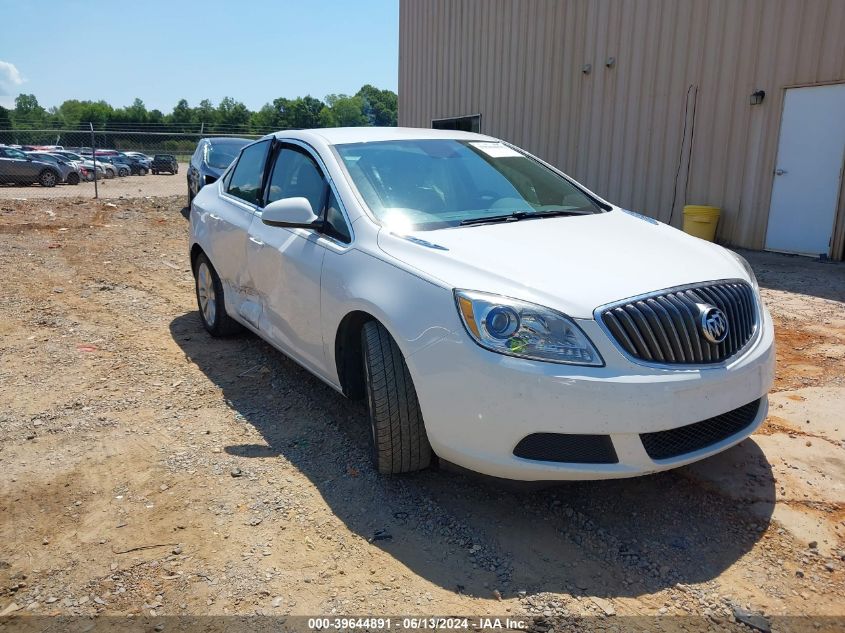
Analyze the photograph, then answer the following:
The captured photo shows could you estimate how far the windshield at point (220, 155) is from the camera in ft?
36.6

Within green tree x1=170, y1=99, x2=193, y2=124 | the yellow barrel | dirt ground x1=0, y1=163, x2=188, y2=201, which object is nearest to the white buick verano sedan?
the yellow barrel

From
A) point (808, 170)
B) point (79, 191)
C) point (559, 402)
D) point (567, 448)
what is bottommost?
point (79, 191)

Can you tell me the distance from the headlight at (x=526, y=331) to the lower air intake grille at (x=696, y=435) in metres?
0.41

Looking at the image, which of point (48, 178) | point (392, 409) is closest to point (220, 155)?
point (392, 409)

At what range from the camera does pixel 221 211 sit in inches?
193

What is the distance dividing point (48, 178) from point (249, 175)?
22.9 m

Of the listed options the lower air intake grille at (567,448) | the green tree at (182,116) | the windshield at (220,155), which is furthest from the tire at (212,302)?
the green tree at (182,116)

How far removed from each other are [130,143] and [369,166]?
3714cm

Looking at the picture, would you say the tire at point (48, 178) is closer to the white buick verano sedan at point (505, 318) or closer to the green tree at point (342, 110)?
the white buick verano sedan at point (505, 318)

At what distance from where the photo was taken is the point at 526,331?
249 centimetres

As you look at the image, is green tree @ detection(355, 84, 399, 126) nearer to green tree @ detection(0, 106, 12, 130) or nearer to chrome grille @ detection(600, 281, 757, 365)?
green tree @ detection(0, 106, 12, 130)

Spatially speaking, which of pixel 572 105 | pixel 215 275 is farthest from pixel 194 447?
pixel 572 105

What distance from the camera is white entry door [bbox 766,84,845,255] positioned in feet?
28.7

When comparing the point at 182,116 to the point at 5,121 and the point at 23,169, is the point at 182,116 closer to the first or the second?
the point at 5,121
